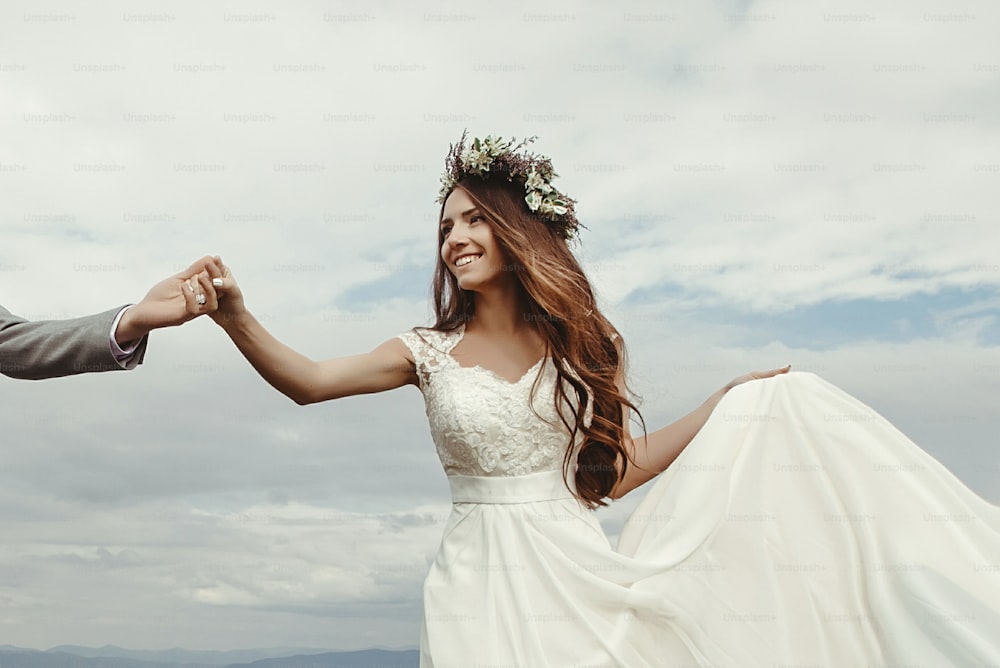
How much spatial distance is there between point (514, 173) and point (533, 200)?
15cm

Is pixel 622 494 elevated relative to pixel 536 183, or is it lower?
lower

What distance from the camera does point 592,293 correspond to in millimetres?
4453

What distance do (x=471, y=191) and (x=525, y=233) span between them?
0.87ft

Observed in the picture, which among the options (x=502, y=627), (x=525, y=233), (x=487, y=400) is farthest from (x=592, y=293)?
(x=502, y=627)

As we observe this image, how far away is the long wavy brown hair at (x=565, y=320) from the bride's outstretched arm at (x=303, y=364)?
0.31 meters

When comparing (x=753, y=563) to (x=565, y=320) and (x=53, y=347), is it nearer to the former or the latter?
(x=565, y=320)

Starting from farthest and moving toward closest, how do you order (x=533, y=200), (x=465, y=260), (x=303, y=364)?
(x=533, y=200), (x=465, y=260), (x=303, y=364)

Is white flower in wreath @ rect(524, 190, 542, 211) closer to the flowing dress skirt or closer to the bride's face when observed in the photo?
the bride's face

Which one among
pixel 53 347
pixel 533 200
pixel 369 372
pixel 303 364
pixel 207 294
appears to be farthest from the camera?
pixel 533 200

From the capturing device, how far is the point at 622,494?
4156mm

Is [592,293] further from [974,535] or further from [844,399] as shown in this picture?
[974,535]

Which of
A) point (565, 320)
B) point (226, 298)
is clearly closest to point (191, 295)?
point (226, 298)

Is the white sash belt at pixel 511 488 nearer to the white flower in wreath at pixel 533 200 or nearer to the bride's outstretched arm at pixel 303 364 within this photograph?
the bride's outstretched arm at pixel 303 364

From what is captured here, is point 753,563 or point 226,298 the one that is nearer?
point 753,563
